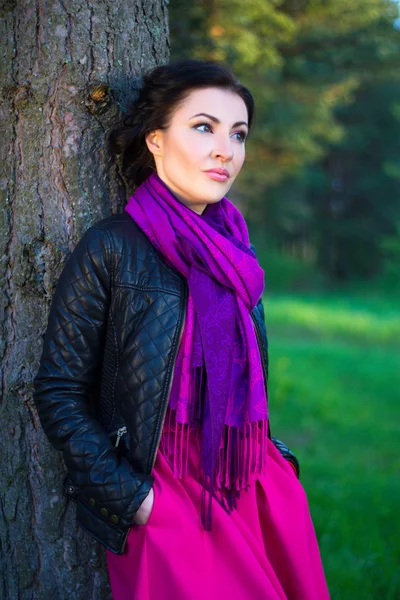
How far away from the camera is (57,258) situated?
238 centimetres

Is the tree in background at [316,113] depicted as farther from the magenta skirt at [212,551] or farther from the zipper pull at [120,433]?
the magenta skirt at [212,551]

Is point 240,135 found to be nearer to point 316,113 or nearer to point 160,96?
point 160,96

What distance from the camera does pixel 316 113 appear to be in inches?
718

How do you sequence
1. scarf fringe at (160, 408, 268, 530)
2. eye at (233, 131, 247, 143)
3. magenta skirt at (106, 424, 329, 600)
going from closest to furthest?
magenta skirt at (106, 424, 329, 600), scarf fringe at (160, 408, 268, 530), eye at (233, 131, 247, 143)

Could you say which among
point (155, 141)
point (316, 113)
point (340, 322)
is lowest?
point (340, 322)

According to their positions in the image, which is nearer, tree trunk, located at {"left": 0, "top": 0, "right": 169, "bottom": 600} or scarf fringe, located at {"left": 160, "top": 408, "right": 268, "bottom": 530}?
scarf fringe, located at {"left": 160, "top": 408, "right": 268, "bottom": 530}

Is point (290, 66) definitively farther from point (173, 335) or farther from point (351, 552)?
point (173, 335)

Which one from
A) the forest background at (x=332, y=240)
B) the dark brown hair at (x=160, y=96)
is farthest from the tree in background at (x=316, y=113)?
the dark brown hair at (x=160, y=96)

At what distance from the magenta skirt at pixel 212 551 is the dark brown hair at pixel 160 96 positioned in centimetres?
106

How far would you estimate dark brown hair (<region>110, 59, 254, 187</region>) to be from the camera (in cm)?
224

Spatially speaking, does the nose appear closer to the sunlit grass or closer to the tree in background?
the tree in background

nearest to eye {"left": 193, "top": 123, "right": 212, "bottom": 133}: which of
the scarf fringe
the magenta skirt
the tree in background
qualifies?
the scarf fringe

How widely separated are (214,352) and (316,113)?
17247 millimetres

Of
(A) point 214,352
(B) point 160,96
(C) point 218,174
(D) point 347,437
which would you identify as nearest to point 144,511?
(A) point 214,352
